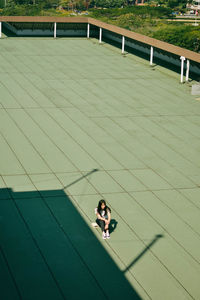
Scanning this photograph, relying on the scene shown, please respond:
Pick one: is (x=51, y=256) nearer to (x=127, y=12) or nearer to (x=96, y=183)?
(x=96, y=183)

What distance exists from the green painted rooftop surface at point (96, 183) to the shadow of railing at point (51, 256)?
0.03m

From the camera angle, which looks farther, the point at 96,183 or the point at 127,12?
the point at 127,12

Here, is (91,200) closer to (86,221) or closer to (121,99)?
(86,221)

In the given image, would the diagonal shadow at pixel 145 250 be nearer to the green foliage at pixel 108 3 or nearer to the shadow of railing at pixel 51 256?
the shadow of railing at pixel 51 256

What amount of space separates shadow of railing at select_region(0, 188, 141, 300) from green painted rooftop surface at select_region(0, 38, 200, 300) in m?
0.03

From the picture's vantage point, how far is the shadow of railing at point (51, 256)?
37.3 feet

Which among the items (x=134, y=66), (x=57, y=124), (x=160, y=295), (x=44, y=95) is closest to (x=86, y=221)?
(x=160, y=295)

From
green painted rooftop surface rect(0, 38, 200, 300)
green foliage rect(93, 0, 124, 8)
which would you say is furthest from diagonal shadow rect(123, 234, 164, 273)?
green foliage rect(93, 0, 124, 8)

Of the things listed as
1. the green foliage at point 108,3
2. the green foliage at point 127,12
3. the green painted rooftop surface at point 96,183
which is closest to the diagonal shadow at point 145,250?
the green painted rooftop surface at point 96,183

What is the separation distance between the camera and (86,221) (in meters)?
14.5

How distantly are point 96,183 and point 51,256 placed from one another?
4.85 m

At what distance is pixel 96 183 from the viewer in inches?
672

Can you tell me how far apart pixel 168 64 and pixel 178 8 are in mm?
127325

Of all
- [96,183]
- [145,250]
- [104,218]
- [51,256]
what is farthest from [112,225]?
[96,183]
